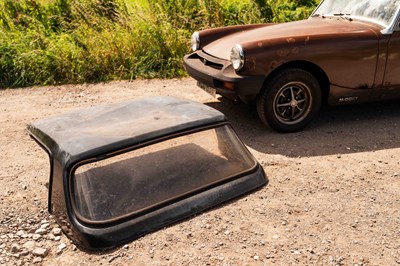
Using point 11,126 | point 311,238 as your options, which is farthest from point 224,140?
point 11,126

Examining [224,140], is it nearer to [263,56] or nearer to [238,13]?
[263,56]

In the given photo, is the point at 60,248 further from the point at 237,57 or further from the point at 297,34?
the point at 297,34

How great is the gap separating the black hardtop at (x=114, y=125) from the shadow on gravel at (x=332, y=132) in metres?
1.07

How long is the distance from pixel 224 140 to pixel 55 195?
1.43 m

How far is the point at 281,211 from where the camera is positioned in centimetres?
320

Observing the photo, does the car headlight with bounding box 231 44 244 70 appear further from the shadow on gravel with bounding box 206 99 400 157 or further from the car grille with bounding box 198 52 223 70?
the shadow on gravel with bounding box 206 99 400 157

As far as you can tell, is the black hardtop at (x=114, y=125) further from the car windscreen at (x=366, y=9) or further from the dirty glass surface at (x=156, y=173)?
the car windscreen at (x=366, y=9)

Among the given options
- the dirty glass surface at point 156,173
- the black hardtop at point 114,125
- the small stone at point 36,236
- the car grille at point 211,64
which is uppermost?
the car grille at point 211,64

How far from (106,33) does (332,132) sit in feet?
14.8

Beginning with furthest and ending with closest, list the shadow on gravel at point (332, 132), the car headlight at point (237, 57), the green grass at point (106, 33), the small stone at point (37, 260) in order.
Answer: the green grass at point (106, 33)
the shadow on gravel at point (332, 132)
the car headlight at point (237, 57)
the small stone at point (37, 260)

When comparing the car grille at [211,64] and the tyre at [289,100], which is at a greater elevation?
the car grille at [211,64]

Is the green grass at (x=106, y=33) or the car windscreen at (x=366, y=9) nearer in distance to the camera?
the car windscreen at (x=366, y=9)

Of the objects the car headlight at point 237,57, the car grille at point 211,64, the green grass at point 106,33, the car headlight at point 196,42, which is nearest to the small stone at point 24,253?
the car headlight at point 237,57

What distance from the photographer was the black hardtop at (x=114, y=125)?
290cm
